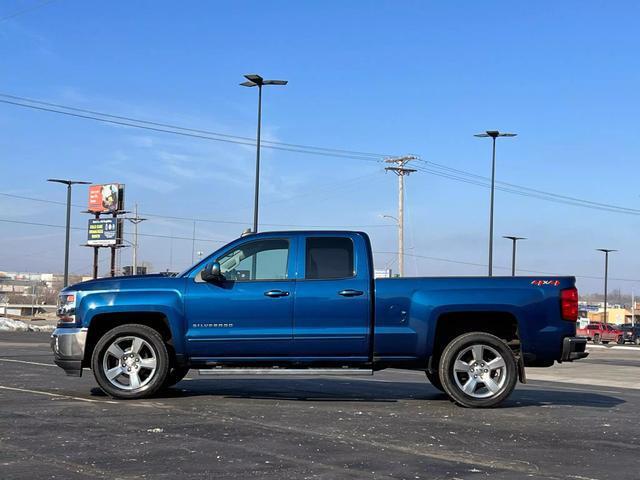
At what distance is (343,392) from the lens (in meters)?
11.1

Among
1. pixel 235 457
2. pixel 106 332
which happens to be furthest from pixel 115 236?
pixel 235 457

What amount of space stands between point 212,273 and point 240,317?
24.0 inches

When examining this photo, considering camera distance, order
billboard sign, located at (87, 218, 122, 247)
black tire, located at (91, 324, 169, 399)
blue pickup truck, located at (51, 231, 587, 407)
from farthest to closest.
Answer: billboard sign, located at (87, 218, 122, 247) < black tire, located at (91, 324, 169, 399) < blue pickup truck, located at (51, 231, 587, 407)

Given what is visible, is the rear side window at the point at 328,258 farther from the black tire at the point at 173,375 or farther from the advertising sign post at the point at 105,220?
the advertising sign post at the point at 105,220

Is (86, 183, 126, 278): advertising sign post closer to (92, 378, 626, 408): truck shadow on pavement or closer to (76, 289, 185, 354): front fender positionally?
(92, 378, 626, 408): truck shadow on pavement

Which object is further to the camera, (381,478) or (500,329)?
(500,329)

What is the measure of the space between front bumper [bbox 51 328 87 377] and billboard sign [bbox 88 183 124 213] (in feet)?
188

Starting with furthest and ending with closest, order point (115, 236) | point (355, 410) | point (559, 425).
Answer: point (115, 236) → point (355, 410) → point (559, 425)

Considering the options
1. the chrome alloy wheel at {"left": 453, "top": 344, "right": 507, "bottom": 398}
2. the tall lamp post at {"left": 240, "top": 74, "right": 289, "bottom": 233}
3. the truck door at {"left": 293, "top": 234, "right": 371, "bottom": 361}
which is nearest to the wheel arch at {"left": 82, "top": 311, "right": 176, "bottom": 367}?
the truck door at {"left": 293, "top": 234, "right": 371, "bottom": 361}

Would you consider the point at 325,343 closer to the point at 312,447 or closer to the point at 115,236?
the point at 312,447

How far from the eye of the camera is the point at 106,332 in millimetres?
9867

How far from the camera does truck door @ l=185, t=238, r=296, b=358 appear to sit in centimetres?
943

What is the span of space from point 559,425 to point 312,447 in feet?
9.67

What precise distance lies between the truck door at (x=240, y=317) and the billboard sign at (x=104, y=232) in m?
54.8
